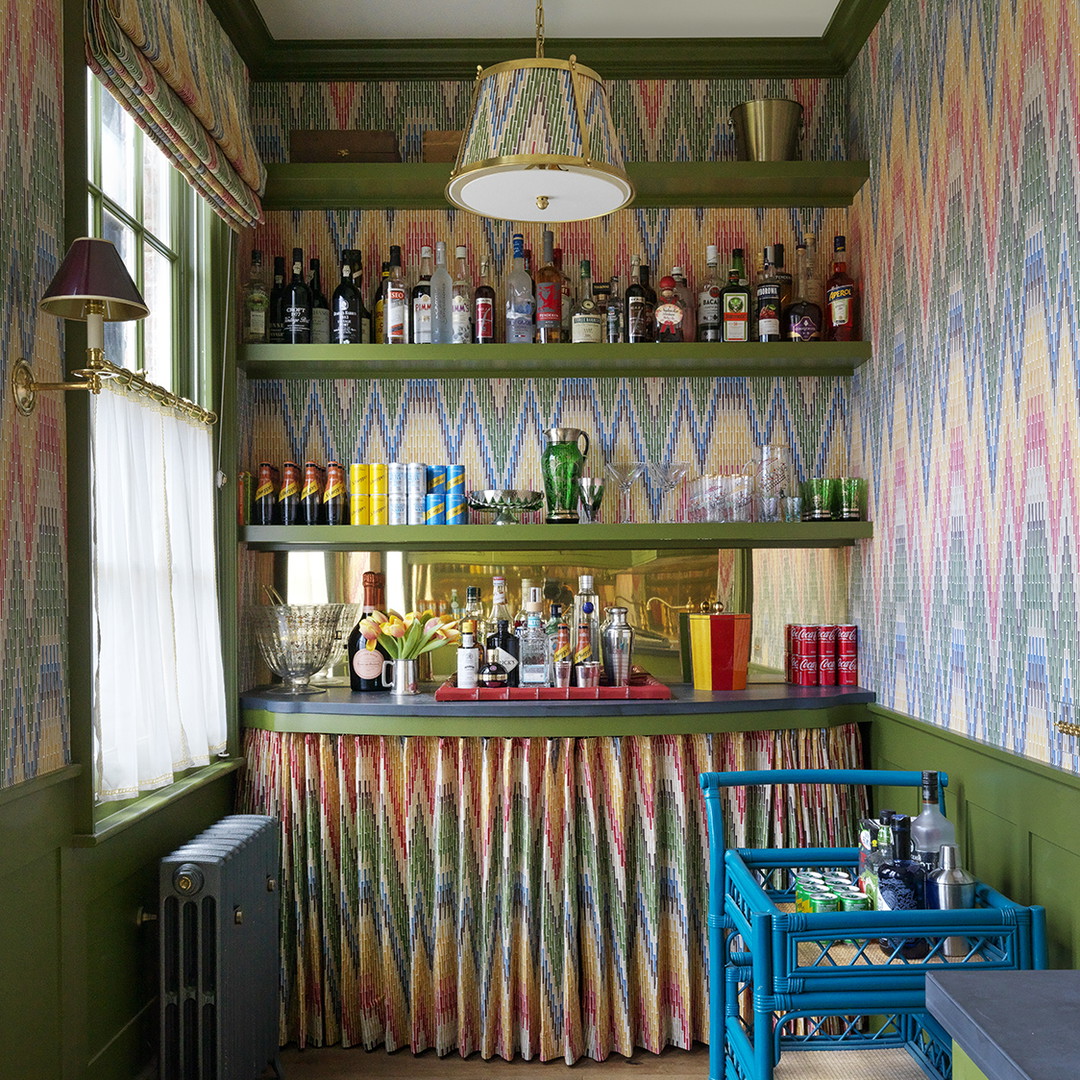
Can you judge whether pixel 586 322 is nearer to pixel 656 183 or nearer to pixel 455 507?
pixel 656 183

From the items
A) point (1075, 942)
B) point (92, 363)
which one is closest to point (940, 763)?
point (1075, 942)

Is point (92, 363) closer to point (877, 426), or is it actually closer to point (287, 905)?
point (287, 905)

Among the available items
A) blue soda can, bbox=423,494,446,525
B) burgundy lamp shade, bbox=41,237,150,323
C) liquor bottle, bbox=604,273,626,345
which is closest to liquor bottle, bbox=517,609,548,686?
blue soda can, bbox=423,494,446,525

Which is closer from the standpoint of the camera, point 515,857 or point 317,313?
point 515,857

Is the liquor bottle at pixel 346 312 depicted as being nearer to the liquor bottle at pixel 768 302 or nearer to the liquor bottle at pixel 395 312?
the liquor bottle at pixel 395 312

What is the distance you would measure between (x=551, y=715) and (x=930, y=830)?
3.55 ft

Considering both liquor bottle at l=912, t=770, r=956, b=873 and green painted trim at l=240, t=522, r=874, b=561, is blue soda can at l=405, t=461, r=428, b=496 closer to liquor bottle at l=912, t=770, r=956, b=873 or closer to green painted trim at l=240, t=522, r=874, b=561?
green painted trim at l=240, t=522, r=874, b=561

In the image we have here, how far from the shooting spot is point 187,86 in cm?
246

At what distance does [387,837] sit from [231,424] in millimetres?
1302

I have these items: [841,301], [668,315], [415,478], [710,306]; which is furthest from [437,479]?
[841,301]

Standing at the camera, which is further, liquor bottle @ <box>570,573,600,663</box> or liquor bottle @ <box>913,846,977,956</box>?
liquor bottle @ <box>570,573,600,663</box>

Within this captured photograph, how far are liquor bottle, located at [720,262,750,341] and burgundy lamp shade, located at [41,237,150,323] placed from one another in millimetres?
1933

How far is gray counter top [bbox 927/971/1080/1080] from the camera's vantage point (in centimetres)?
90

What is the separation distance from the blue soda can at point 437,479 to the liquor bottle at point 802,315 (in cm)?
118
